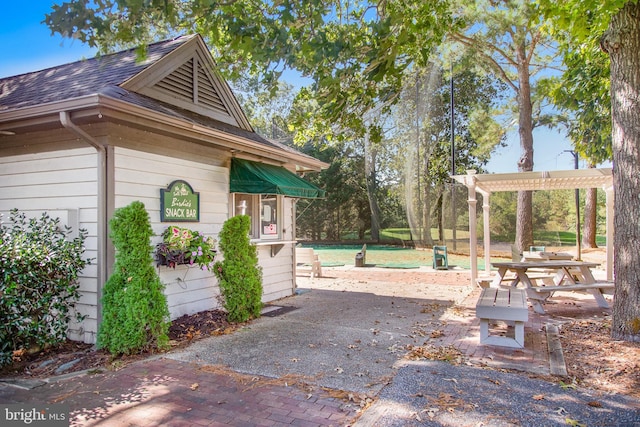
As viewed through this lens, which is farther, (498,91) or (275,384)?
(498,91)

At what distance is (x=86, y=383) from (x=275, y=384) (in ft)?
5.46

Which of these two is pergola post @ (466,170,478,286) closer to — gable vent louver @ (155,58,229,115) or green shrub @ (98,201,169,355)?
gable vent louver @ (155,58,229,115)

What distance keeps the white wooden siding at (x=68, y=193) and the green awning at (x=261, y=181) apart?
218cm

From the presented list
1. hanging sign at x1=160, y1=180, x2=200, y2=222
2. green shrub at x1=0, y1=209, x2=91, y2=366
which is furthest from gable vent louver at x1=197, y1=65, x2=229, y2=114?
green shrub at x1=0, y1=209, x2=91, y2=366

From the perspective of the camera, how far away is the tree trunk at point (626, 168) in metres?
4.67

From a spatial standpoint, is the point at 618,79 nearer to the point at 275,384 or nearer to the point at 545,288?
the point at 545,288

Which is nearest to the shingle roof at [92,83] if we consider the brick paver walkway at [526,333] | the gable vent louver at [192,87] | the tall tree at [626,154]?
the gable vent louver at [192,87]

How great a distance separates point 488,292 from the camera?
535 cm

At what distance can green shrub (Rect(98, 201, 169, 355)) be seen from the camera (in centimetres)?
428

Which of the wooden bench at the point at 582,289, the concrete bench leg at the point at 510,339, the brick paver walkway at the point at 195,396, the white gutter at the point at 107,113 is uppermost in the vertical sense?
the white gutter at the point at 107,113

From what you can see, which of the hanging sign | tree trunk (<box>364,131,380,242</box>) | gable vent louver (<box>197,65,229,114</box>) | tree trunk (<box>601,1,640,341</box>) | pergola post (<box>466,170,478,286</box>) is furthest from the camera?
tree trunk (<box>364,131,380,242</box>)

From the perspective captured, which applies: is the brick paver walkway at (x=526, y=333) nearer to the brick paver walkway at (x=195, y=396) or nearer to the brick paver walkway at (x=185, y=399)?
the brick paver walkway at (x=195, y=396)

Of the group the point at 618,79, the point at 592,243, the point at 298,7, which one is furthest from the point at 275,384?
the point at 592,243

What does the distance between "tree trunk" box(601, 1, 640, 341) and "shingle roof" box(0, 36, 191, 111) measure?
5642 millimetres
